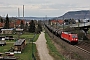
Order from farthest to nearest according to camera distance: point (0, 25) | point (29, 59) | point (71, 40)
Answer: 1. point (0, 25)
2. point (71, 40)
3. point (29, 59)

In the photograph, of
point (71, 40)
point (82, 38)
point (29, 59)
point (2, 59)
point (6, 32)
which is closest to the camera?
point (2, 59)

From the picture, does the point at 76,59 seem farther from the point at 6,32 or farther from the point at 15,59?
the point at 6,32

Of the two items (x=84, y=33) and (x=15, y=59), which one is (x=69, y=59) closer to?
(x=15, y=59)

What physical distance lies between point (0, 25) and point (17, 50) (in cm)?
9572

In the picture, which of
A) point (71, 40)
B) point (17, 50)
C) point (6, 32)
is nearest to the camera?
point (17, 50)

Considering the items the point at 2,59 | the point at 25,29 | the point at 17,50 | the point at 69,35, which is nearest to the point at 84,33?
the point at 69,35

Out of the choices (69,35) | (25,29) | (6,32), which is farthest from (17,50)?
(25,29)

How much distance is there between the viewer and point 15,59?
34719 millimetres

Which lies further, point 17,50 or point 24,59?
point 17,50

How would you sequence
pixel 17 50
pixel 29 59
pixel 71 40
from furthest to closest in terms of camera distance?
pixel 71 40, pixel 17 50, pixel 29 59

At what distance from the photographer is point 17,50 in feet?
145

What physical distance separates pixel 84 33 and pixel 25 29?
5595 cm

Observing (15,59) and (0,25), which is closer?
(15,59)

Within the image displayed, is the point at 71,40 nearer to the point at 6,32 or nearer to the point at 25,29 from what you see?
the point at 6,32
